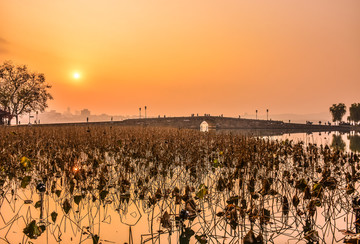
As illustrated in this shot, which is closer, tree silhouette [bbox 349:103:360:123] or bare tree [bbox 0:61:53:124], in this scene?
bare tree [bbox 0:61:53:124]

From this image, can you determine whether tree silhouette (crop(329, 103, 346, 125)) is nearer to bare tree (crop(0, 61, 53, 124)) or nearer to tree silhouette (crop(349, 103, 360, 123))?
tree silhouette (crop(349, 103, 360, 123))

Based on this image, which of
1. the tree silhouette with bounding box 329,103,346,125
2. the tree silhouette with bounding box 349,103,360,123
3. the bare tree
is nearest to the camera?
the bare tree

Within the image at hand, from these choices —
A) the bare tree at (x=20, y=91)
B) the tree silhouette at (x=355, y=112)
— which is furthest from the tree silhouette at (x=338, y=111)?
the bare tree at (x=20, y=91)

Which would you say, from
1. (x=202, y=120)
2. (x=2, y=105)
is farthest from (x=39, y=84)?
(x=202, y=120)

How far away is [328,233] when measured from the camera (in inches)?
176

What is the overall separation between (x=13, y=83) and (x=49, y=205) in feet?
170

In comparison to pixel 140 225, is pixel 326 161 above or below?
above

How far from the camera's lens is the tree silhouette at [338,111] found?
90.6 meters

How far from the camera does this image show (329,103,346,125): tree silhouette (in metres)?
90.6

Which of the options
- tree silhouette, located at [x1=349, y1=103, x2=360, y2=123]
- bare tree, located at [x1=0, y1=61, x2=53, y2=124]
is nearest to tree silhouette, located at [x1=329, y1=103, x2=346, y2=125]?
tree silhouette, located at [x1=349, y1=103, x2=360, y2=123]

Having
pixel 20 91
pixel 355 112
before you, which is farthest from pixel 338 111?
pixel 20 91

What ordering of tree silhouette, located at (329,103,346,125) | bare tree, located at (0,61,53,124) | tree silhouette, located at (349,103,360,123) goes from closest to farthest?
bare tree, located at (0,61,53,124) < tree silhouette, located at (349,103,360,123) < tree silhouette, located at (329,103,346,125)

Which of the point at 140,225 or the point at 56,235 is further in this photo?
the point at 140,225

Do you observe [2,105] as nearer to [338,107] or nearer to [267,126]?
[267,126]
